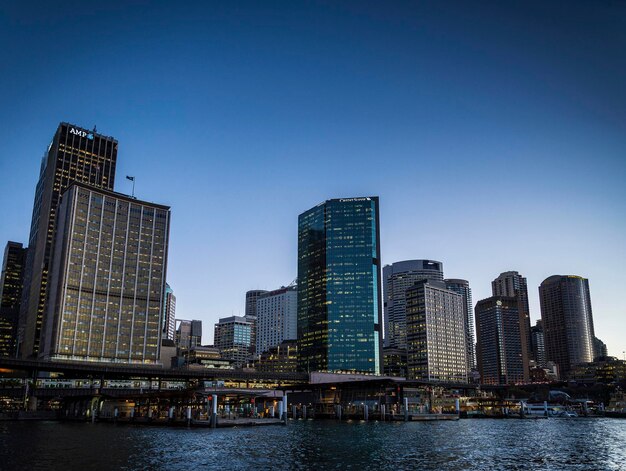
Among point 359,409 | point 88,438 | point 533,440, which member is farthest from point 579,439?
point 359,409

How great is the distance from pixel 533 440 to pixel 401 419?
72.4 metres

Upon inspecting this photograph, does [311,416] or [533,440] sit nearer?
[533,440]

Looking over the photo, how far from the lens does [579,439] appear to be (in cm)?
9431

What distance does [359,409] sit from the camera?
597 ft

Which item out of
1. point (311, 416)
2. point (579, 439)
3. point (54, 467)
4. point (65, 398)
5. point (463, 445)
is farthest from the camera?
point (311, 416)

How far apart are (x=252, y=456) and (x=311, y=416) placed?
13480 centimetres

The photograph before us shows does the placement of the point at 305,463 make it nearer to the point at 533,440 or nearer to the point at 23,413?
the point at 533,440

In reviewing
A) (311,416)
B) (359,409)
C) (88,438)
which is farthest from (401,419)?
(88,438)

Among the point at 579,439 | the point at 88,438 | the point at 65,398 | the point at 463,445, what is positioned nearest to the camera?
the point at 463,445

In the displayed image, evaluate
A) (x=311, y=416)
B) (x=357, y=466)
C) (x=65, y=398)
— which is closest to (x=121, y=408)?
(x=65, y=398)

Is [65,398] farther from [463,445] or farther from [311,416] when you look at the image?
[463,445]

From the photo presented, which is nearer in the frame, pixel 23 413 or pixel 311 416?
pixel 23 413

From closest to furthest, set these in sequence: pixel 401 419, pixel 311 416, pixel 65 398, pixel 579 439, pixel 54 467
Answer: pixel 54 467, pixel 579 439, pixel 401 419, pixel 65 398, pixel 311 416

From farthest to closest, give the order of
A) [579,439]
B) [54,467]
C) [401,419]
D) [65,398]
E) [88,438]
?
1. [65,398]
2. [401,419]
3. [579,439]
4. [88,438]
5. [54,467]
